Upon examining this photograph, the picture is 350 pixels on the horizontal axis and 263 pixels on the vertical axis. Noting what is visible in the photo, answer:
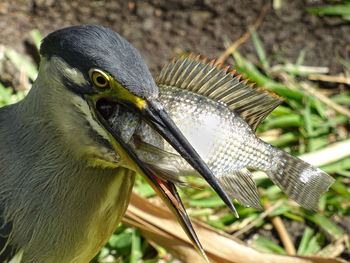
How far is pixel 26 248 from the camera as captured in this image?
2.20 meters

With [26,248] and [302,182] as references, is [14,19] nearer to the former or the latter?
[26,248]

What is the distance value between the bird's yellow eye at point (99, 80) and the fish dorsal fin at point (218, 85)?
319mm

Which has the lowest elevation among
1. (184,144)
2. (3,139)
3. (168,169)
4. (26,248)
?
(26,248)

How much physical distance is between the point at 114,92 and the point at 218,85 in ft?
1.49

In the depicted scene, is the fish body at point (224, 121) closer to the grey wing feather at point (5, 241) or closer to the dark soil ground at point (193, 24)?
the grey wing feather at point (5, 241)

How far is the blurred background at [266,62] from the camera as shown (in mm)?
3211

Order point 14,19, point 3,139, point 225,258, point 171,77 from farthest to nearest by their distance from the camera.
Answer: point 14,19 → point 225,258 → point 3,139 → point 171,77

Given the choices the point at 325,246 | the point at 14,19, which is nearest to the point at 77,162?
the point at 325,246

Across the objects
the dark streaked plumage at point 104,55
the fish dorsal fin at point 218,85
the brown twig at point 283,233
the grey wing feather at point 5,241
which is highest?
the dark streaked plumage at point 104,55

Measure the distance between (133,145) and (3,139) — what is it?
0.62 metres

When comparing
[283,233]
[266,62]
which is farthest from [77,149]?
[266,62]

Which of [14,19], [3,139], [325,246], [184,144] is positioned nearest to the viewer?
[184,144]

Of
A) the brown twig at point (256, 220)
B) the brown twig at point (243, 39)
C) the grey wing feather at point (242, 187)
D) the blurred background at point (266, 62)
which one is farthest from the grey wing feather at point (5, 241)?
the brown twig at point (243, 39)

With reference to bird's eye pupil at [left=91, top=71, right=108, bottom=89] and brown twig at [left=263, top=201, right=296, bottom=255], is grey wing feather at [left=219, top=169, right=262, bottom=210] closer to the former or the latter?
bird's eye pupil at [left=91, top=71, right=108, bottom=89]
